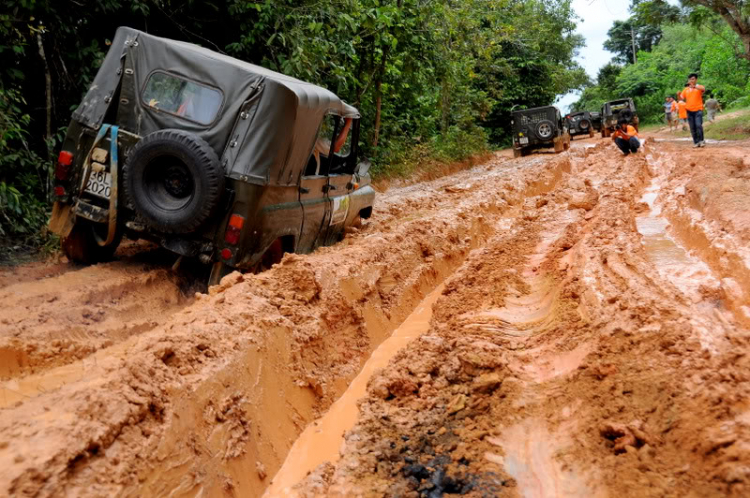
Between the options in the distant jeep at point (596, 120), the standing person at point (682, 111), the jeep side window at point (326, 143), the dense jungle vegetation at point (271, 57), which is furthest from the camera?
the distant jeep at point (596, 120)

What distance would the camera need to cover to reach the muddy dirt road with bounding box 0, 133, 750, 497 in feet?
8.80

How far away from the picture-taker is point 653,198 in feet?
34.6

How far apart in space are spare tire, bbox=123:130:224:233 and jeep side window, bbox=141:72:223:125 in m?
0.49

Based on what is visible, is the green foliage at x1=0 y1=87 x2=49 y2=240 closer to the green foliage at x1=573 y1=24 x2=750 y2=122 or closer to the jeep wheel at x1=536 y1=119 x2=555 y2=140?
the jeep wheel at x1=536 y1=119 x2=555 y2=140

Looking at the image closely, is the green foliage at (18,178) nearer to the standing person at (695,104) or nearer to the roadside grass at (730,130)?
the standing person at (695,104)

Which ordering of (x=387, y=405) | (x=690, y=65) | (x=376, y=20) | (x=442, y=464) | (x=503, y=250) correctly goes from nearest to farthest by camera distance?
1. (x=442, y=464)
2. (x=387, y=405)
3. (x=503, y=250)
4. (x=376, y=20)
5. (x=690, y=65)

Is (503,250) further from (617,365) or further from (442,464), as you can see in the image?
(442,464)

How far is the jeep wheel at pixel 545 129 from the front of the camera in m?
23.5

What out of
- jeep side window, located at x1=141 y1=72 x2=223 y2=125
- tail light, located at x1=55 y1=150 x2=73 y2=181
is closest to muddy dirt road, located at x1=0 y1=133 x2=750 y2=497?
tail light, located at x1=55 y1=150 x2=73 y2=181

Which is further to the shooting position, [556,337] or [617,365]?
[556,337]

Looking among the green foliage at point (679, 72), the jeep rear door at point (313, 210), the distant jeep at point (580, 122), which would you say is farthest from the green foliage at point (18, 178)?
the green foliage at point (679, 72)

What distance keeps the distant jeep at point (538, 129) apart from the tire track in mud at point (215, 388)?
1843 cm

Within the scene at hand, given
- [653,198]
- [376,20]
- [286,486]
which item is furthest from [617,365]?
[376,20]

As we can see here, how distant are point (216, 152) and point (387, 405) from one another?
2761 mm
